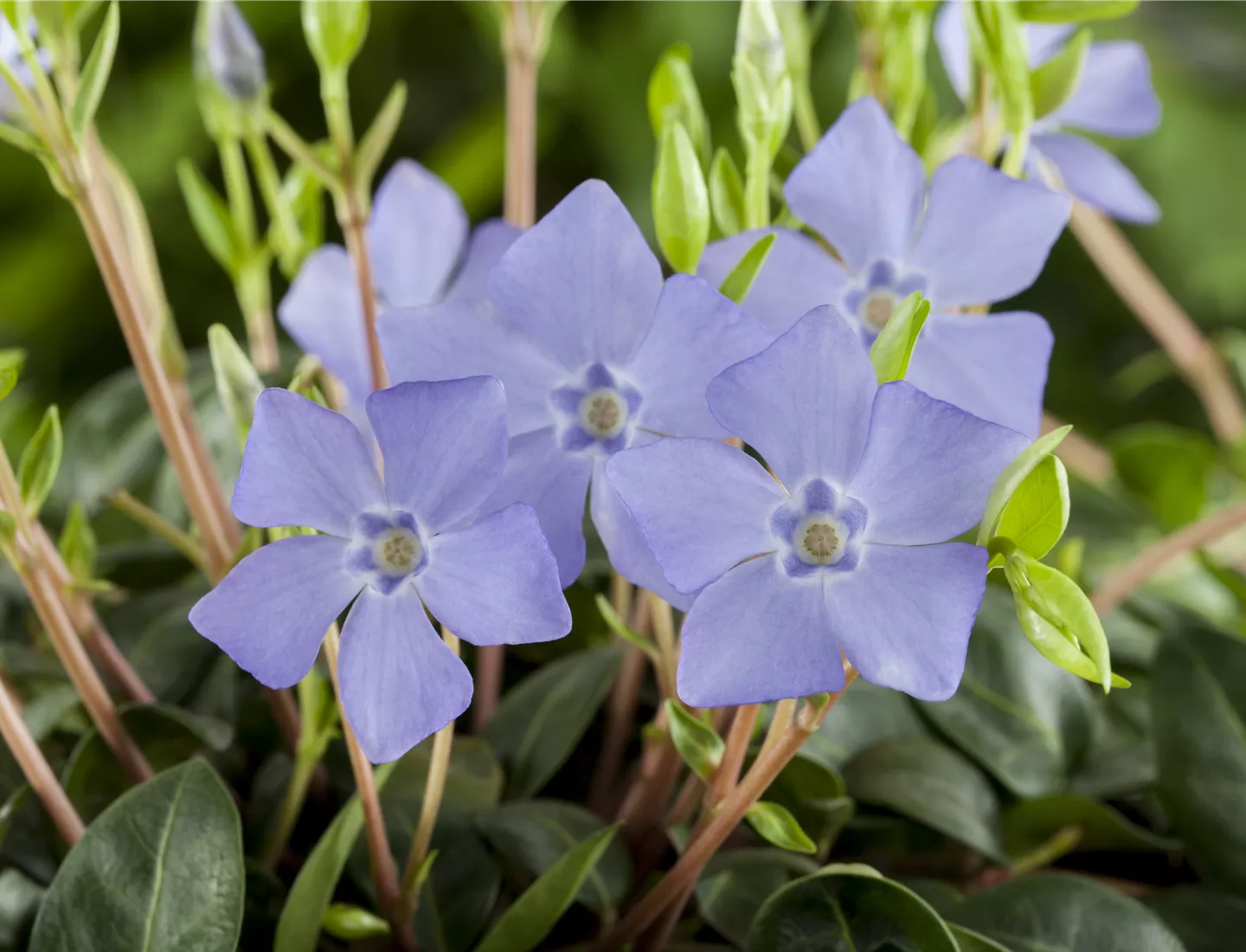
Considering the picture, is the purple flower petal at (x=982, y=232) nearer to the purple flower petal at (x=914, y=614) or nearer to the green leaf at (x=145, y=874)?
the purple flower petal at (x=914, y=614)

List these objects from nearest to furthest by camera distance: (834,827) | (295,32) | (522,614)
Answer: (522,614), (834,827), (295,32)

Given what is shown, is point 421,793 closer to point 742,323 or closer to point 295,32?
point 742,323

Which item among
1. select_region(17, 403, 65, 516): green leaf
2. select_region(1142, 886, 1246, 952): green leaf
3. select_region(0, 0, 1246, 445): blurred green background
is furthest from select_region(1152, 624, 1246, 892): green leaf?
select_region(0, 0, 1246, 445): blurred green background

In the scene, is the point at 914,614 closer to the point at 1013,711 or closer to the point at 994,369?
the point at 994,369

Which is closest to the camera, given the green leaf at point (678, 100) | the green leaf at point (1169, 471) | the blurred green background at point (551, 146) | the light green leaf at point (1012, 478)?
the light green leaf at point (1012, 478)

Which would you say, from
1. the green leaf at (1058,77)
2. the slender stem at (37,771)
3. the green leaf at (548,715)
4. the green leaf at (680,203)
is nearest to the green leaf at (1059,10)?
the green leaf at (1058,77)

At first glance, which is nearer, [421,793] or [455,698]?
[455,698]

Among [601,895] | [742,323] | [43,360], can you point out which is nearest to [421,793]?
[601,895]
